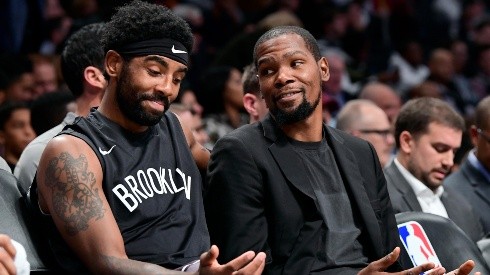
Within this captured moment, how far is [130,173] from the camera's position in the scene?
13.5ft

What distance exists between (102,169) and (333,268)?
3.41 feet

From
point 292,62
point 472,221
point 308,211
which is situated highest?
point 292,62

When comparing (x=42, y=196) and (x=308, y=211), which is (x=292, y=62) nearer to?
(x=308, y=211)

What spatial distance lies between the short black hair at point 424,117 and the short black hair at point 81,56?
1941mm

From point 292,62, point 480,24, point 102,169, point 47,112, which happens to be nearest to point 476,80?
point 480,24

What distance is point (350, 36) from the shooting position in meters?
11.9

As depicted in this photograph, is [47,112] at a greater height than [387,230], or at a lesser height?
greater

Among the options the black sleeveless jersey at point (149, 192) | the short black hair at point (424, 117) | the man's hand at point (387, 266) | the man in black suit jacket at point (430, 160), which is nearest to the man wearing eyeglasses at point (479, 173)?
the man in black suit jacket at point (430, 160)

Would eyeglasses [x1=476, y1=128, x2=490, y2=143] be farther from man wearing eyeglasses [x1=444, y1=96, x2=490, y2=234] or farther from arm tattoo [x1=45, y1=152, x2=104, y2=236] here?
arm tattoo [x1=45, y1=152, x2=104, y2=236]

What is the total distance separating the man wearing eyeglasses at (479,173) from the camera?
6.36m

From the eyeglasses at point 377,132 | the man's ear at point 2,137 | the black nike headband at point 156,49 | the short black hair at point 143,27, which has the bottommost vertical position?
the eyeglasses at point 377,132

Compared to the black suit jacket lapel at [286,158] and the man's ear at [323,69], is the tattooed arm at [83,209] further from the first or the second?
the man's ear at [323,69]

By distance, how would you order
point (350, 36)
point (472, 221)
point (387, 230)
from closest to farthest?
1. point (387, 230)
2. point (472, 221)
3. point (350, 36)

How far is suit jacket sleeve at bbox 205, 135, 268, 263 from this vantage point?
4.24 m
